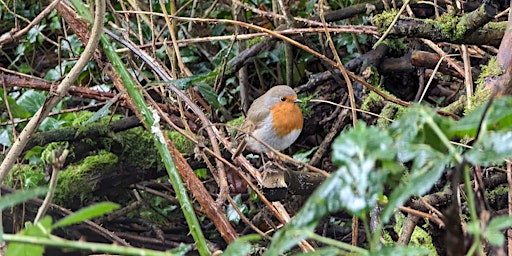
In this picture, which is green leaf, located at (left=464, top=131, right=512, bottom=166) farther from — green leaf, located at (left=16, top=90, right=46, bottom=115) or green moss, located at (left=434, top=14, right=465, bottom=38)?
green leaf, located at (left=16, top=90, right=46, bottom=115)

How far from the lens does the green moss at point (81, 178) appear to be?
2.84m

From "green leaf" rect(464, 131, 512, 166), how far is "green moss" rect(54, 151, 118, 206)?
8.22 ft

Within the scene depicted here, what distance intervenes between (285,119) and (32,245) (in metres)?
2.24

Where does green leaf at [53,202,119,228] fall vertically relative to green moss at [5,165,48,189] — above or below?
above

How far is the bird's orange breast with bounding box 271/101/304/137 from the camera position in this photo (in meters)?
2.79

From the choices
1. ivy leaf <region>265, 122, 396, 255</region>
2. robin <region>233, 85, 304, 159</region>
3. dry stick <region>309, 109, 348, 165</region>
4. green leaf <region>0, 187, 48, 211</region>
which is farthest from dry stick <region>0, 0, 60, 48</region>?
dry stick <region>309, 109, 348, 165</region>

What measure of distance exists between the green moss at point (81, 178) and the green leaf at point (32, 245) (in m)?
2.30

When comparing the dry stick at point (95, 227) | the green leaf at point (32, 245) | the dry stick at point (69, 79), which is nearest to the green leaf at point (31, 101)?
the dry stick at point (95, 227)

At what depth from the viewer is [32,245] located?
574 mm

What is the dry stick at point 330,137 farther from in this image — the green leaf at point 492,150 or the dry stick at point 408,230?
the green leaf at point 492,150

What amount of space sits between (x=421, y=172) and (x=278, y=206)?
156 centimetres

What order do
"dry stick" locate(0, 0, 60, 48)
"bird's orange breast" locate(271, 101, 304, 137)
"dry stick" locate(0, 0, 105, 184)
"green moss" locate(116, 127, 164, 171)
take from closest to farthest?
"dry stick" locate(0, 0, 105, 184)
"dry stick" locate(0, 0, 60, 48)
"bird's orange breast" locate(271, 101, 304, 137)
"green moss" locate(116, 127, 164, 171)

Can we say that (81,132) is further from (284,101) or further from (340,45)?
(340,45)

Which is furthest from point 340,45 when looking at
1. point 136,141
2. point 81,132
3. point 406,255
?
point 406,255
